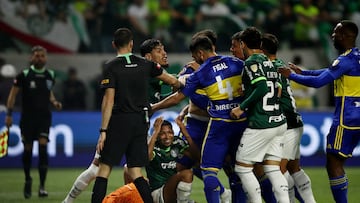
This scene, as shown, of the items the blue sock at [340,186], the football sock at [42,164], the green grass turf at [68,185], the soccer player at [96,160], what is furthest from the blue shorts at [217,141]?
the football sock at [42,164]

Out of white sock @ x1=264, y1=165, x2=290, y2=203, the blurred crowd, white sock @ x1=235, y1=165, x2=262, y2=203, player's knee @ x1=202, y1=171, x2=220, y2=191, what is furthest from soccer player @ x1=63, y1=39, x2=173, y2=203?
the blurred crowd

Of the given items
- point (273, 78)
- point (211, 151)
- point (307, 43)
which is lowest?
point (211, 151)

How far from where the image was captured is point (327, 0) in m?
22.2

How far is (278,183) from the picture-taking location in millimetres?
10398

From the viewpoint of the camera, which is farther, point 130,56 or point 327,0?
point 327,0

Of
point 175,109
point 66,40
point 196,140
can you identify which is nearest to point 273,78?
point 196,140

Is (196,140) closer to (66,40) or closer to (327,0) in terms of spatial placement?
(66,40)

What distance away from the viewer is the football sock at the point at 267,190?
11062 mm

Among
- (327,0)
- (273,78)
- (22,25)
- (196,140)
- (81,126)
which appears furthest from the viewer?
(327,0)

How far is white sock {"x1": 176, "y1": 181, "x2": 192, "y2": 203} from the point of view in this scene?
11352mm

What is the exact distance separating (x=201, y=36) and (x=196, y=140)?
140 centimetres

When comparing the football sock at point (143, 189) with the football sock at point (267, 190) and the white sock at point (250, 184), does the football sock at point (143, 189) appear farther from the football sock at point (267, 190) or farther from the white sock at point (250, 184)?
the football sock at point (267, 190)

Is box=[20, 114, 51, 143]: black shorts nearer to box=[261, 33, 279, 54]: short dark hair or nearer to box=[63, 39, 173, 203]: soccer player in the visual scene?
box=[63, 39, 173, 203]: soccer player

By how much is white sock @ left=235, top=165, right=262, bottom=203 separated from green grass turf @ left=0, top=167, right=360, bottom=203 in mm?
2931
